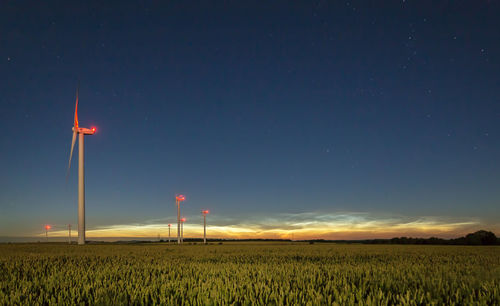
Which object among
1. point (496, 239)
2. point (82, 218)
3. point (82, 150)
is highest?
point (82, 150)

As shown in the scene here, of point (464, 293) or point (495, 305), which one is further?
point (464, 293)

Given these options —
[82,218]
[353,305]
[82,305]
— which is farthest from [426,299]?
[82,218]

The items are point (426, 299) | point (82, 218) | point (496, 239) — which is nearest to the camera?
point (426, 299)

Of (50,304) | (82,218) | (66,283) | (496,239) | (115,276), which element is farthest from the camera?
(496,239)

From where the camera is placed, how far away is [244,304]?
174 inches

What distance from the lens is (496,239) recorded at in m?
75.4

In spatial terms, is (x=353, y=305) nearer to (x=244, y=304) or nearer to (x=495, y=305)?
(x=244, y=304)

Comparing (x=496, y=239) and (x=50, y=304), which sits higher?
(x=50, y=304)

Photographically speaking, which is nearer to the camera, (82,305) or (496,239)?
(82,305)

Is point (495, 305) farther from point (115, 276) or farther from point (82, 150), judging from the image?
point (82, 150)

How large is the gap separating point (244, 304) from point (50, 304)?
242 cm

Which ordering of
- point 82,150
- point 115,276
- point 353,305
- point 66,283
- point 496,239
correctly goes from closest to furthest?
point 353,305, point 66,283, point 115,276, point 82,150, point 496,239

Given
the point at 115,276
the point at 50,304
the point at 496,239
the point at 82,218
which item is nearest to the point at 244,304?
the point at 50,304

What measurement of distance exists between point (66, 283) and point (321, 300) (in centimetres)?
466
